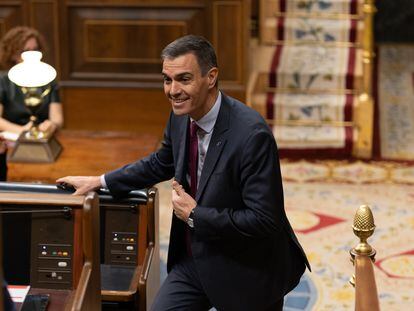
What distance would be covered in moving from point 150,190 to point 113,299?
495 mm

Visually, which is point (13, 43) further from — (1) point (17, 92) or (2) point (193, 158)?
(2) point (193, 158)

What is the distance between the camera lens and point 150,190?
3789 millimetres

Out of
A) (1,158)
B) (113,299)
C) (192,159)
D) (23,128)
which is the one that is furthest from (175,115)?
(23,128)

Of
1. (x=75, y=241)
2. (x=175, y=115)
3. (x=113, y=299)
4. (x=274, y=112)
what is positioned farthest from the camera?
(x=274, y=112)

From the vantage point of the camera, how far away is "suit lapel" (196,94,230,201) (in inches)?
122

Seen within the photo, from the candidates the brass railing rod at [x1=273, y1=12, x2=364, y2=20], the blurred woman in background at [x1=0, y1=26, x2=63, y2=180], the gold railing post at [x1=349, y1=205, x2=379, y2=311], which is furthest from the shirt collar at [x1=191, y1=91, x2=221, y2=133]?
the brass railing rod at [x1=273, y1=12, x2=364, y2=20]

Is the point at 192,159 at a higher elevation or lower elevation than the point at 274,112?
higher

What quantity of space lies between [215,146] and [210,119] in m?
0.11

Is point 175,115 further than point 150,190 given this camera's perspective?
No

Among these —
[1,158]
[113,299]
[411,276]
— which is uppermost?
[1,158]

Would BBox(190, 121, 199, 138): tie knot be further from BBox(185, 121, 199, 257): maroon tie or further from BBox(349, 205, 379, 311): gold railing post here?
BBox(349, 205, 379, 311): gold railing post

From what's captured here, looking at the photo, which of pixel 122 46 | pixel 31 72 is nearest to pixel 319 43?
pixel 122 46

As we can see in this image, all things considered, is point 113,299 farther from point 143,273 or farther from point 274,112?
point 274,112

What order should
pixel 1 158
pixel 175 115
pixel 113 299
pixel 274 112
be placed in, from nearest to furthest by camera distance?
1. pixel 175 115
2. pixel 113 299
3. pixel 1 158
4. pixel 274 112
